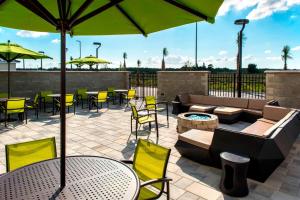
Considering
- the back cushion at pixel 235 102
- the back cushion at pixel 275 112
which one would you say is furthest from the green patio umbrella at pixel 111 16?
the back cushion at pixel 235 102

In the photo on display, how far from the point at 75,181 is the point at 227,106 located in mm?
7346

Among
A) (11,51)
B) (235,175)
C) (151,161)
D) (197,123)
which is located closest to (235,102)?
(197,123)

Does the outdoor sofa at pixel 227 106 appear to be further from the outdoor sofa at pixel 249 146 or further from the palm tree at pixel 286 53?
the palm tree at pixel 286 53

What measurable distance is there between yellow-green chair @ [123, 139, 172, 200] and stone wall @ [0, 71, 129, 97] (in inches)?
368

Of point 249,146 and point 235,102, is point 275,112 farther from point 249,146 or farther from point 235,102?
point 249,146

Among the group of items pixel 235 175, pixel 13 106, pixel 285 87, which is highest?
pixel 285 87

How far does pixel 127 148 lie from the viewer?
5.17m

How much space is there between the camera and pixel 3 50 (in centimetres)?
726

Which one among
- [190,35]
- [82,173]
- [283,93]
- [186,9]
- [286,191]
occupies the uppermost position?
[190,35]

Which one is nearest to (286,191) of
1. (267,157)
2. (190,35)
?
(267,157)

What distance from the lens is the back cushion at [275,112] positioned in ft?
19.9

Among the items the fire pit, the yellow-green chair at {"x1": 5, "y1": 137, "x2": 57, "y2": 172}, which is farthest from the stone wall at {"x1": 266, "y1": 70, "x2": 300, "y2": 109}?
the yellow-green chair at {"x1": 5, "y1": 137, "x2": 57, "y2": 172}

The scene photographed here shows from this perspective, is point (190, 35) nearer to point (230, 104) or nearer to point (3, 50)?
point (230, 104)

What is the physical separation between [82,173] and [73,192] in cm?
32
